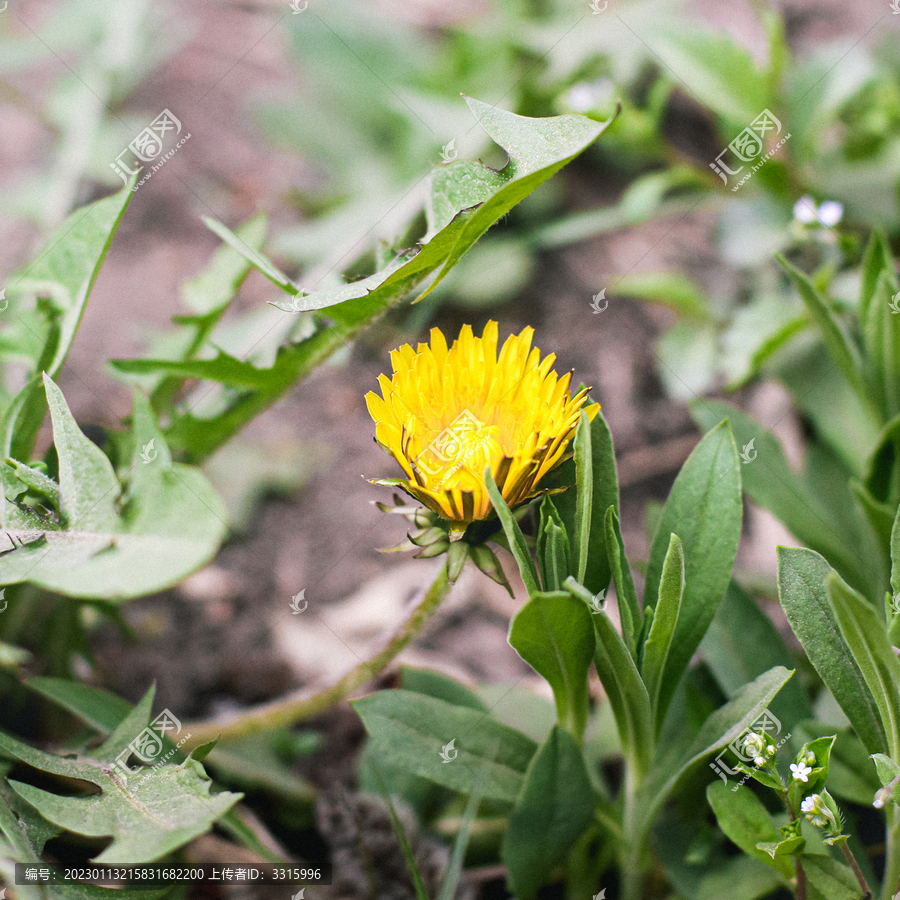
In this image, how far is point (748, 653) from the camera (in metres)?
1.20

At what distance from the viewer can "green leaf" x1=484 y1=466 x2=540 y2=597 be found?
871 mm

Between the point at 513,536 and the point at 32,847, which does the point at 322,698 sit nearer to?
the point at 32,847

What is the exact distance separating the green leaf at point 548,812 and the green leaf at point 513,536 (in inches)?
8.8

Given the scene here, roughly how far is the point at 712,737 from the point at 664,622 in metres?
0.19

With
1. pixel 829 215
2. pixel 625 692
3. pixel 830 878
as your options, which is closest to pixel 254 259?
pixel 625 692

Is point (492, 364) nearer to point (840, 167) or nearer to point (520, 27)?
point (840, 167)

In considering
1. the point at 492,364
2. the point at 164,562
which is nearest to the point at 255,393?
the point at 164,562

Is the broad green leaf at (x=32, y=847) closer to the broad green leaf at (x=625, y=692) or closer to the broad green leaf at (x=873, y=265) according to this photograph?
the broad green leaf at (x=625, y=692)

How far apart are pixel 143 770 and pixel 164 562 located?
11.6 inches

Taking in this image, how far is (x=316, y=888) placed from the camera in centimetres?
129

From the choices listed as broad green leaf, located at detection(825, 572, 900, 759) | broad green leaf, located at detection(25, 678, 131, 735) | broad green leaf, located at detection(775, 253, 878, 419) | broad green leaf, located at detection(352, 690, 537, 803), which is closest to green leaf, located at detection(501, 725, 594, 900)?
broad green leaf, located at detection(352, 690, 537, 803)

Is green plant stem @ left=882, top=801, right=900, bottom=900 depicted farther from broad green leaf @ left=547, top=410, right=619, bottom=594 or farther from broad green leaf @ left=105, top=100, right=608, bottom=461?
broad green leaf @ left=105, top=100, right=608, bottom=461

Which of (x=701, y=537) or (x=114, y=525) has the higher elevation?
(x=114, y=525)

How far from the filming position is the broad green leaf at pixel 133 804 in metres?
0.90
